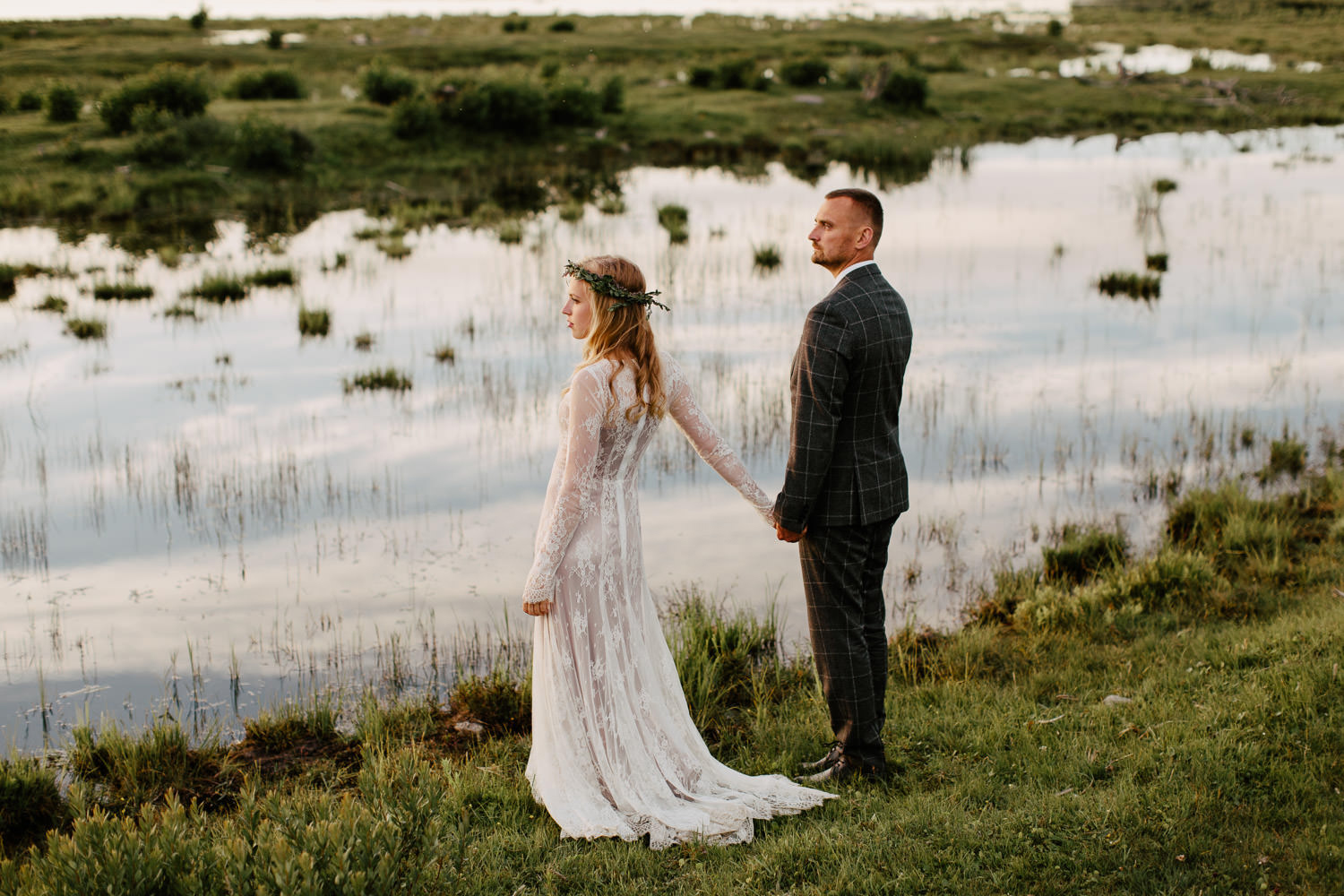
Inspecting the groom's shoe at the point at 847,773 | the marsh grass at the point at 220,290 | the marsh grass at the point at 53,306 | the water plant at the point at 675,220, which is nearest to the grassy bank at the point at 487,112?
the water plant at the point at 675,220

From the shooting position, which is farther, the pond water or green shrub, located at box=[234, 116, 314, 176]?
green shrub, located at box=[234, 116, 314, 176]

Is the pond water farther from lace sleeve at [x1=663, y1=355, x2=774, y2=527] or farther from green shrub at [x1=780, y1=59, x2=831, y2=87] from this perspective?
green shrub at [x1=780, y1=59, x2=831, y2=87]

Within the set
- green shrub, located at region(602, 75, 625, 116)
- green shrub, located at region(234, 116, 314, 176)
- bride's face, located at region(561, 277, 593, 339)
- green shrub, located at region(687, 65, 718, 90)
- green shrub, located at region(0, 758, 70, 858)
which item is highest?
green shrub, located at region(687, 65, 718, 90)

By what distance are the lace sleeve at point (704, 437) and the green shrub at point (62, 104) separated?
3126cm

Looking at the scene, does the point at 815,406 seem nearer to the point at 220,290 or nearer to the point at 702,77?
the point at 220,290

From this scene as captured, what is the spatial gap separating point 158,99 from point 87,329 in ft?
57.4

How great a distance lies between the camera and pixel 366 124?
31.7 m

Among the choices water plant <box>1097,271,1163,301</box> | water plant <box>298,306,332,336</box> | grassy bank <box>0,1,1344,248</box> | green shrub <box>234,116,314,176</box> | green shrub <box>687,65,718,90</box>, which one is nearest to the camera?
water plant <box>298,306,332,336</box>

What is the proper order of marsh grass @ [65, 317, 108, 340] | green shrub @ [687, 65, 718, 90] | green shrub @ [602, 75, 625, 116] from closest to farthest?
1. marsh grass @ [65, 317, 108, 340]
2. green shrub @ [602, 75, 625, 116]
3. green shrub @ [687, 65, 718, 90]

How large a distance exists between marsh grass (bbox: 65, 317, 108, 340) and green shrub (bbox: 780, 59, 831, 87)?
33191mm

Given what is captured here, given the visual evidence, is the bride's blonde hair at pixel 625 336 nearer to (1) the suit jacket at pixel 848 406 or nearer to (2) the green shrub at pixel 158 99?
(1) the suit jacket at pixel 848 406

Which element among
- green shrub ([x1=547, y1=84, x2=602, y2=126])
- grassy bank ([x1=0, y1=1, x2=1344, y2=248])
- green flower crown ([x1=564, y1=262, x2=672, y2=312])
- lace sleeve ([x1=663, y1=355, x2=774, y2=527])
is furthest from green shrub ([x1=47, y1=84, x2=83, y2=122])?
lace sleeve ([x1=663, y1=355, x2=774, y2=527])

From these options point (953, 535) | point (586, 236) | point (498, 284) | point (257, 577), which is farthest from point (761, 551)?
point (586, 236)

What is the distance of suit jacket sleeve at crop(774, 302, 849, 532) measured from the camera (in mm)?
4777
